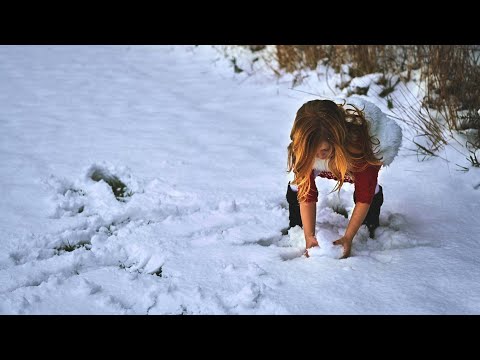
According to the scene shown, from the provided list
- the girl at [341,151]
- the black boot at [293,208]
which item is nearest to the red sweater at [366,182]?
the girl at [341,151]

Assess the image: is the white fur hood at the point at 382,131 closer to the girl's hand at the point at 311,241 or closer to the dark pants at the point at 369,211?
the dark pants at the point at 369,211

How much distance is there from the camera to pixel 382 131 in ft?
6.13

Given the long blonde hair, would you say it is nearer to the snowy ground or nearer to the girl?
the girl

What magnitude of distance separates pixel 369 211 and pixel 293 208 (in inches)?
13.1

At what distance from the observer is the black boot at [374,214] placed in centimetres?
207

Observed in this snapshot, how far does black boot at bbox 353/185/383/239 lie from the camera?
2.07m

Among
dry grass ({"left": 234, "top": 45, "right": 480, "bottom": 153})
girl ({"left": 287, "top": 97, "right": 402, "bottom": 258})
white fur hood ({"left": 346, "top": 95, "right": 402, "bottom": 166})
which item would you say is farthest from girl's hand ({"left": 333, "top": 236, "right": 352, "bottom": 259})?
dry grass ({"left": 234, "top": 45, "right": 480, "bottom": 153})

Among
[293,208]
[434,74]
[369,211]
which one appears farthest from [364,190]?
[434,74]

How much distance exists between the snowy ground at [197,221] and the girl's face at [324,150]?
420mm

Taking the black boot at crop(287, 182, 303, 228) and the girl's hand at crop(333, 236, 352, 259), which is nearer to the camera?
the girl's hand at crop(333, 236, 352, 259)

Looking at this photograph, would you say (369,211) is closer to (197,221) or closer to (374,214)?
(374,214)
